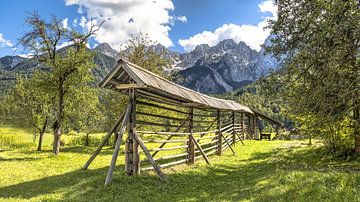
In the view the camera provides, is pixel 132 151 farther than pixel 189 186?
Yes

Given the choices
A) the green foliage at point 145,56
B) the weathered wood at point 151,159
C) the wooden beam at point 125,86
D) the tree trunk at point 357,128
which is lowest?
the weathered wood at point 151,159

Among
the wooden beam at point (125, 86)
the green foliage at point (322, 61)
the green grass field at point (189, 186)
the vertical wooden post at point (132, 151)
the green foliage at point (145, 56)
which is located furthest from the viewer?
the green foliage at point (145, 56)

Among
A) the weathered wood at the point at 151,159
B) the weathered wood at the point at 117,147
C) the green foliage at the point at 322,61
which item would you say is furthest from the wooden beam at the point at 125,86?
the green foliage at the point at 322,61

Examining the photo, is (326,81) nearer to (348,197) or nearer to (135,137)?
(348,197)

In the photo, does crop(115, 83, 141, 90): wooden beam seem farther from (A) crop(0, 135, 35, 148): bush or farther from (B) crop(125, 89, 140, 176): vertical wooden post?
(A) crop(0, 135, 35, 148): bush

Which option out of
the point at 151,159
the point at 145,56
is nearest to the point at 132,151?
the point at 151,159

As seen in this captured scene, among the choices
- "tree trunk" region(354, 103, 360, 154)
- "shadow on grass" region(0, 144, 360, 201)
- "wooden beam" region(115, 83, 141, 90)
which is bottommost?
"shadow on grass" region(0, 144, 360, 201)

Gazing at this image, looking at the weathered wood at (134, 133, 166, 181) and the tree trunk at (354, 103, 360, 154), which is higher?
the tree trunk at (354, 103, 360, 154)

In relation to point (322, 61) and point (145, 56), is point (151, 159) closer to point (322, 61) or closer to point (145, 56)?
point (322, 61)

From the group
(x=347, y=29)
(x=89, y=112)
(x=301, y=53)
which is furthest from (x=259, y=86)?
(x=89, y=112)

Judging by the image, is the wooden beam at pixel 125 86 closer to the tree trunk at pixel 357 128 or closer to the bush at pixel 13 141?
the tree trunk at pixel 357 128

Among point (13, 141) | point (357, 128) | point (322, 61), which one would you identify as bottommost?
point (13, 141)

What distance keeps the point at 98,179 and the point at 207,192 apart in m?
3.78

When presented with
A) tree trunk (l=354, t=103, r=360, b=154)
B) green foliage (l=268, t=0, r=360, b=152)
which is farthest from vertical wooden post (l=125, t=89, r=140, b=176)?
tree trunk (l=354, t=103, r=360, b=154)
